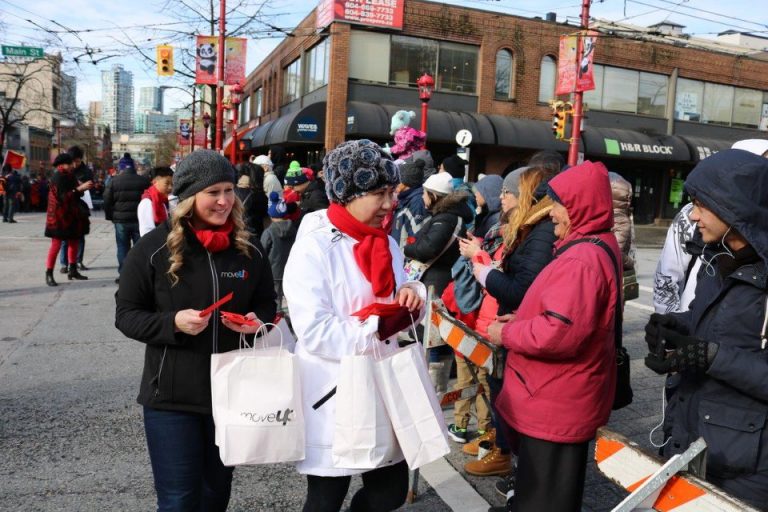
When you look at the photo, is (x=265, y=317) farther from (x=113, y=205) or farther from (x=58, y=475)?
(x=113, y=205)

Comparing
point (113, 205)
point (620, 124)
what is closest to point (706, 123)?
point (620, 124)

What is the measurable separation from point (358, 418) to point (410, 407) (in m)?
0.21

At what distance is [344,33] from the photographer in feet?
77.7

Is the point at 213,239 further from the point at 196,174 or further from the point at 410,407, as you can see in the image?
the point at 410,407

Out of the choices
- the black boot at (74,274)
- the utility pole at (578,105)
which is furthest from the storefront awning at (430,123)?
the black boot at (74,274)

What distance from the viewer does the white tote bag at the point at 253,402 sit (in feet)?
7.59

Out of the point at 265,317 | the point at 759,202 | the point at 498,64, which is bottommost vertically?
the point at 265,317

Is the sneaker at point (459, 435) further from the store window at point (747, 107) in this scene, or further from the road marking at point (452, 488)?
the store window at point (747, 107)

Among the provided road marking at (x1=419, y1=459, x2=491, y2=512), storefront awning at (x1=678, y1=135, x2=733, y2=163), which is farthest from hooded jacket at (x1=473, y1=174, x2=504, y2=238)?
storefront awning at (x1=678, y1=135, x2=733, y2=163)

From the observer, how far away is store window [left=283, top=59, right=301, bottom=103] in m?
30.3

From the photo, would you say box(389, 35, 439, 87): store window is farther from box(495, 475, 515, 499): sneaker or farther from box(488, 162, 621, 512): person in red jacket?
box(488, 162, 621, 512): person in red jacket

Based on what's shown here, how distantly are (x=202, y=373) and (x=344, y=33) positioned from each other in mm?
22843

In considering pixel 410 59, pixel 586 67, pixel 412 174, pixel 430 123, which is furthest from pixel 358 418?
pixel 410 59

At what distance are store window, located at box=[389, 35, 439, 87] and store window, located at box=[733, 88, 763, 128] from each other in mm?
18789
